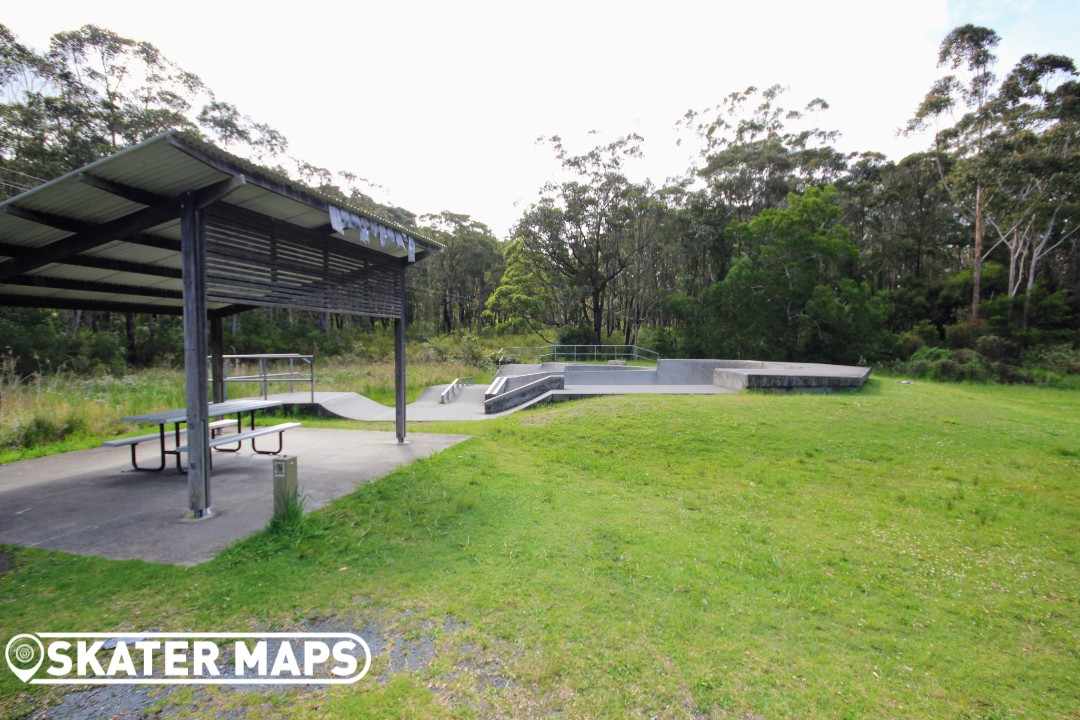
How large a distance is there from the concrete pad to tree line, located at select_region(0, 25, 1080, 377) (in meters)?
13.6

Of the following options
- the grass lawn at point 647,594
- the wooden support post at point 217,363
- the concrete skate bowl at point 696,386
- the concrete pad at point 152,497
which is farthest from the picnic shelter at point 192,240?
the concrete skate bowl at point 696,386

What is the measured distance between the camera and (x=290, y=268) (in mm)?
5191

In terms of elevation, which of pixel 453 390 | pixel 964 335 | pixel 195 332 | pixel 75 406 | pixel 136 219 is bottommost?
pixel 453 390

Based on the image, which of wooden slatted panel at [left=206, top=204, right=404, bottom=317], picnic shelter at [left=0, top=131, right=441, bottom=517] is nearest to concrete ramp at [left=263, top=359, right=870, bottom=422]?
wooden slatted panel at [left=206, top=204, right=404, bottom=317]

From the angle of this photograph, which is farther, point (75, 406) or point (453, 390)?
point (453, 390)

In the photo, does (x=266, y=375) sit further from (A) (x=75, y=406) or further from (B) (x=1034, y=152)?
(B) (x=1034, y=152)

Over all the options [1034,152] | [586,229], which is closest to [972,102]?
[1034,152]

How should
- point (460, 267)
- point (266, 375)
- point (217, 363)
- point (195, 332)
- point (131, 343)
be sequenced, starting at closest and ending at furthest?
point (195, 332) → point (217, 363) → point (266, 375) → point (131, 343) → point (460, 267)

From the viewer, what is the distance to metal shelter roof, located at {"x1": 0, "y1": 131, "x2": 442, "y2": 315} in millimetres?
3703

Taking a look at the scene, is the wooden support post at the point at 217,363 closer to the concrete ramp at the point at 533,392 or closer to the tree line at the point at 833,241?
the concrete ramp at the point at 533,392

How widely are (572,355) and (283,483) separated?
21664 millimetres

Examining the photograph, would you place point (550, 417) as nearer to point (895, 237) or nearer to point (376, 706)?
point (376, 706)

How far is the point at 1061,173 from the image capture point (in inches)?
786

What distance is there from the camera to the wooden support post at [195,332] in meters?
4.05
